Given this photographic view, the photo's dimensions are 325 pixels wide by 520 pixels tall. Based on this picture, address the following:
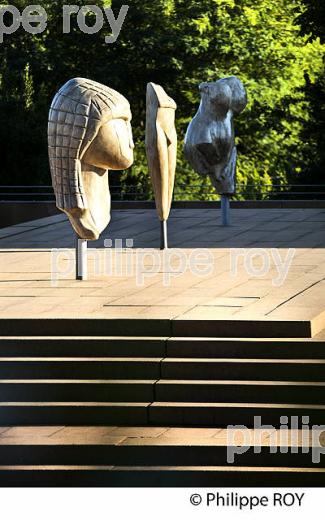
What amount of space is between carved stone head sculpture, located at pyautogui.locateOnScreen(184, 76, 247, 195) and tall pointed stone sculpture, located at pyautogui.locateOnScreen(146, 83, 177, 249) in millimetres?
3348

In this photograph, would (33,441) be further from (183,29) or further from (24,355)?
(183,29)

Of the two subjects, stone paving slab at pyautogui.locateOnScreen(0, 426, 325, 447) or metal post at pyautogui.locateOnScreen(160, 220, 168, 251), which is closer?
stone paving slab at pyautogui.locateOnScreen(0, 426, 325, 447)

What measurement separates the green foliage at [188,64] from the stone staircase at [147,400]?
2746 cm

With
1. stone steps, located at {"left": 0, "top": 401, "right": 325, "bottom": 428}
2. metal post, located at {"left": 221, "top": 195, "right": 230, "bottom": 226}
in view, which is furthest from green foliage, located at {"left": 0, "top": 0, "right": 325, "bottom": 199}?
stone steps, located at {"left": 0, "top": 401, "right": 325, "bottom": 428}

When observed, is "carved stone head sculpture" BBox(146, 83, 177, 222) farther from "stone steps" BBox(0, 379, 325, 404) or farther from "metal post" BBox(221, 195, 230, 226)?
"stone steps" BBox(0, 379, 325, 404)

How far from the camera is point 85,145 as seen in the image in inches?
636

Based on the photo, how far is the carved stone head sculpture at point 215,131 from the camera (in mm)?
23078

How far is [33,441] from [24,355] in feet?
4.51

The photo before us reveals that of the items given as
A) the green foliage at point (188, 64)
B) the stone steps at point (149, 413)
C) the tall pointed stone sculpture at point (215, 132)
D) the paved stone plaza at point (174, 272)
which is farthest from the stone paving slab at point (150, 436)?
the green foliage at point (188, 64)

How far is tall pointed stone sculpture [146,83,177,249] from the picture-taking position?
757 inches

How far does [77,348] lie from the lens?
13445mm

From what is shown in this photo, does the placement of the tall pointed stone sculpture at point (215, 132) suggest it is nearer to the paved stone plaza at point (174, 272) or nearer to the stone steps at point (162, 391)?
the paved stone plaza at point (174, 272)

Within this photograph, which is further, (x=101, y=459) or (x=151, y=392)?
(x=151, y=392)

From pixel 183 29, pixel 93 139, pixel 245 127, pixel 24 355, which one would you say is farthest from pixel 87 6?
pixel 24 355
